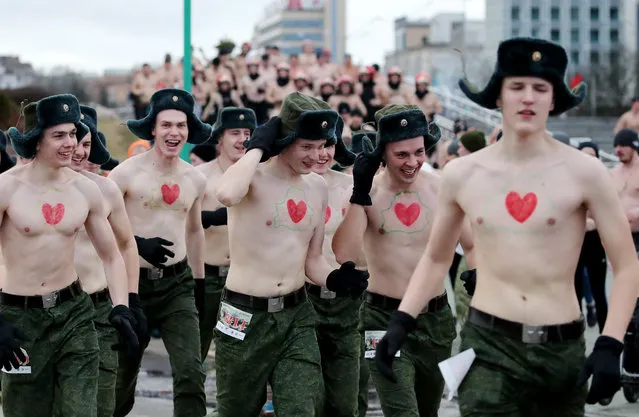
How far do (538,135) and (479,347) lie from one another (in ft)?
3.04

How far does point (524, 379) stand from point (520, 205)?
28.4 inches

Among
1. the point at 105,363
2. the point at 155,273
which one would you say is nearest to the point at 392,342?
the point at 105,363

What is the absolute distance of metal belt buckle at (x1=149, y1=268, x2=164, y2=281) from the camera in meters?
9.25

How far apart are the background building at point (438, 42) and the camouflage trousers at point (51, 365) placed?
77.5m

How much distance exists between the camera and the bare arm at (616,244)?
5.22 metres

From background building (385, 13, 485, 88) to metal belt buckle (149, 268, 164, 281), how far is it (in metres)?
75.4

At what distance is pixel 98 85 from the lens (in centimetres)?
6238

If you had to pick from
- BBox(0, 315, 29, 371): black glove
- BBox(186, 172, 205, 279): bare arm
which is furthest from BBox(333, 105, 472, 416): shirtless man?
BBox(0, 315, 29, 371): black glove

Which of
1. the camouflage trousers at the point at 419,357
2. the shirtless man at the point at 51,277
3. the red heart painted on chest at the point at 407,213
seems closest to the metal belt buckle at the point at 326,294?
the camouflage trousers at the point at 419,357

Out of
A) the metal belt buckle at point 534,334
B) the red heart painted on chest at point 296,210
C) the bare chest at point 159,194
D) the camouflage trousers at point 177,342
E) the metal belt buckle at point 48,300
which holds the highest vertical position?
the red heart painted on chest at point 296,210

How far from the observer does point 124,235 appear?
25.1 feet

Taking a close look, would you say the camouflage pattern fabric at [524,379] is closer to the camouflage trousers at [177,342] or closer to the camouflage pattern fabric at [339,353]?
the camouflage pattern fabric at [339,353]

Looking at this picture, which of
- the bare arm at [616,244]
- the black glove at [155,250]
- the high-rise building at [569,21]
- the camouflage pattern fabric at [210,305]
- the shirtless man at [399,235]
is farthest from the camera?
the high-rise building at [569,21]

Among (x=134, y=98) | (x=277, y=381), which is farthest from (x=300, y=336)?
(x=134, y=98)
